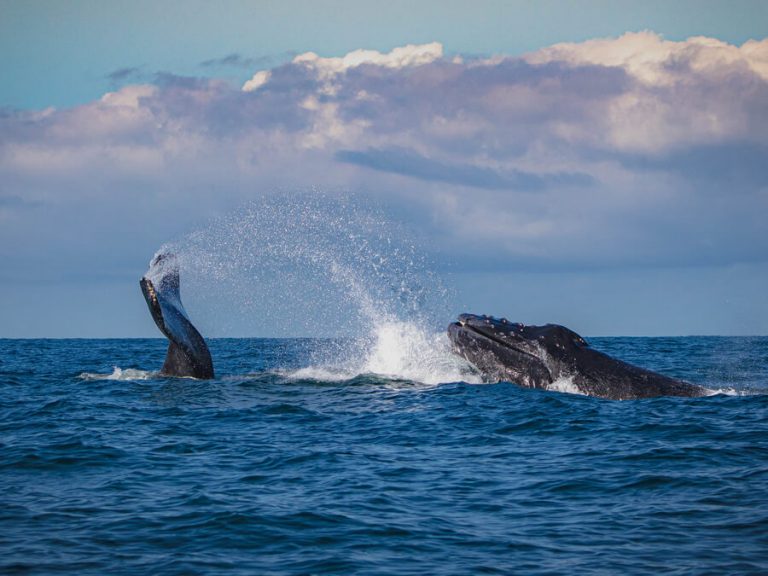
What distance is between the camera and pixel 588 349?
17703mm

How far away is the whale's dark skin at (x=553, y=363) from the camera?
1733 cm

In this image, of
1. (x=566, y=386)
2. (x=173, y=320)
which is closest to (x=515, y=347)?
(x=566, y=386)

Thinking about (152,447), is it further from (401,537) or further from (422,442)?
(401,537)

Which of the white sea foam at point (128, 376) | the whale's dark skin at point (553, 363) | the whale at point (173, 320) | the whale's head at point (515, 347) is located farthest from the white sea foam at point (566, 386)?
the white sea foam at point (128, 376)

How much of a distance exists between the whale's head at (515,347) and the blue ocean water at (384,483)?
1.45 ft

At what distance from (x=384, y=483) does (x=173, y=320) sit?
8600 mm

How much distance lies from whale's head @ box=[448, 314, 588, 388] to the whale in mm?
5808

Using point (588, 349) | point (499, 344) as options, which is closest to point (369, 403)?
point (499, 344)

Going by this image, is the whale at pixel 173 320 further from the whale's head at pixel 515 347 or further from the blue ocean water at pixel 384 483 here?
the whale's head at pixel 515 347

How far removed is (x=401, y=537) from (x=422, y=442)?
488cm

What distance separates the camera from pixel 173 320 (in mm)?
18781

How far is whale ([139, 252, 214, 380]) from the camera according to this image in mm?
18625

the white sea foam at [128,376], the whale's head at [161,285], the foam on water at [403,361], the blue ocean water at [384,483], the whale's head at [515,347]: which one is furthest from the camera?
the white sea foam at [128,376]

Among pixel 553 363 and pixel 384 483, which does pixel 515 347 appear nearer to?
pixel 553 363
